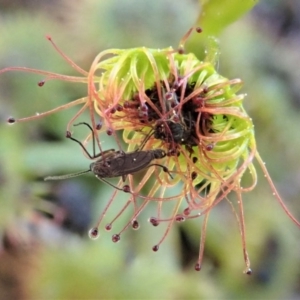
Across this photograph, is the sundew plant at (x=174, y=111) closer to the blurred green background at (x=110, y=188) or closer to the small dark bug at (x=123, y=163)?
the small dark bug at (x=123, y=163)

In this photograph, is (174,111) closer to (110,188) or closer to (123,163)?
(123,163)

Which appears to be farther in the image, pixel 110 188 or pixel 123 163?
pixel 110 188

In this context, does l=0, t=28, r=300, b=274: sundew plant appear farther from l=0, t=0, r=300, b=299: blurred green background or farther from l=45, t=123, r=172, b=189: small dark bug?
l=0, t=0, r=300, b=299: blurred green background

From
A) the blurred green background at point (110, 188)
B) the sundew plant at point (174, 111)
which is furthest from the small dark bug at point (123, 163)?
the blurred green background at point (110, 188)

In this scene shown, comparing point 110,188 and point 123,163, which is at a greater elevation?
point 123,163

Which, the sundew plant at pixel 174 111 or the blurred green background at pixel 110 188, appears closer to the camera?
the sundew plant at pixel 174 111

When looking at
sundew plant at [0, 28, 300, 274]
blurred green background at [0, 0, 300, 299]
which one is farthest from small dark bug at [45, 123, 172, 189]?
blurred green background at [0, 0, 300, 299]

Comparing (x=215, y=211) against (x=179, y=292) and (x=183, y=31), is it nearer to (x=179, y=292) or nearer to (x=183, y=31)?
(x=179, y=292)

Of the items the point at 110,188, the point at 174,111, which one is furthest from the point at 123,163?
the point at 110,188

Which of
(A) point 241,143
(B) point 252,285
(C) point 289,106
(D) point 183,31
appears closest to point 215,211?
(B) point 252,285
